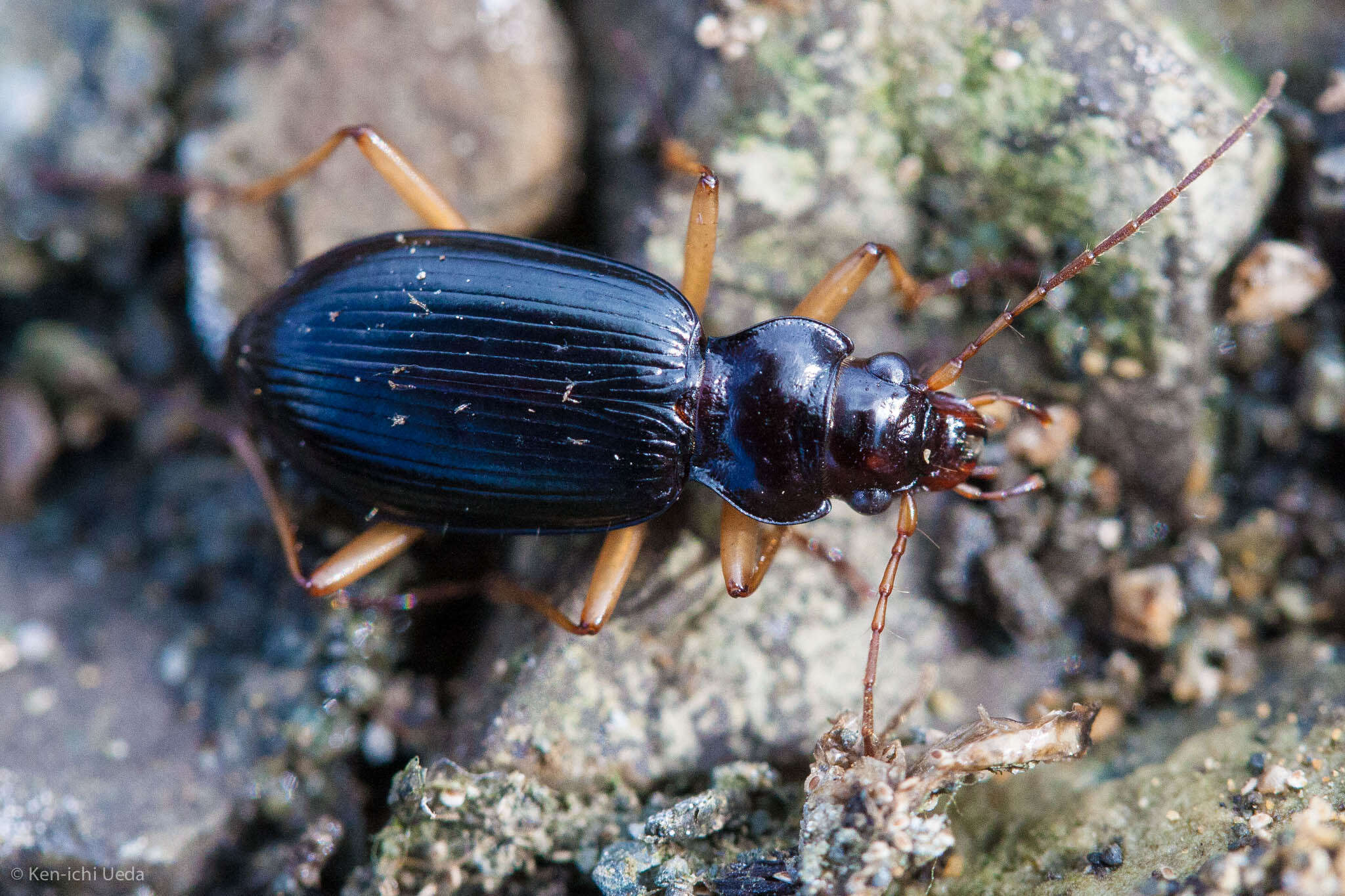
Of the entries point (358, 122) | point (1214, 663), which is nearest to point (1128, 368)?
point (1214, 663)

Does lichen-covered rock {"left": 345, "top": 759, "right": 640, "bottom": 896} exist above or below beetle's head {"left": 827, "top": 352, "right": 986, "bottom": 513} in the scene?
below

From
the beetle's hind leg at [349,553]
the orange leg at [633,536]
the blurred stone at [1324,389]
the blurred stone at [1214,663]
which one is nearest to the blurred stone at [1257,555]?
the blurred stone at [1214,663]

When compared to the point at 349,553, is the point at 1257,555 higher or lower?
higher

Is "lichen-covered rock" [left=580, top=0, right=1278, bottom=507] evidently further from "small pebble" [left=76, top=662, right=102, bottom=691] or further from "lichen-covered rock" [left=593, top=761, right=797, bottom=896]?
"small pebble" [left=76, top=662, right=102, bottom=691]

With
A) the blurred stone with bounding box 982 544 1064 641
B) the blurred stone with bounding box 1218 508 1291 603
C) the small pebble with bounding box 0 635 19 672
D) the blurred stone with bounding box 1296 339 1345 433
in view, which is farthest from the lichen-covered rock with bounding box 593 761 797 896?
the small pebble with bounding box 0 635 19 672

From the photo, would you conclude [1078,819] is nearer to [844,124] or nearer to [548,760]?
[548,760]

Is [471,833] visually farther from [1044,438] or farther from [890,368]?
[1044,438]

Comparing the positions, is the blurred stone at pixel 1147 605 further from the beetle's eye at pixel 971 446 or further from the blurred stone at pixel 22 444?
the blurred stone at pixel 22 444
